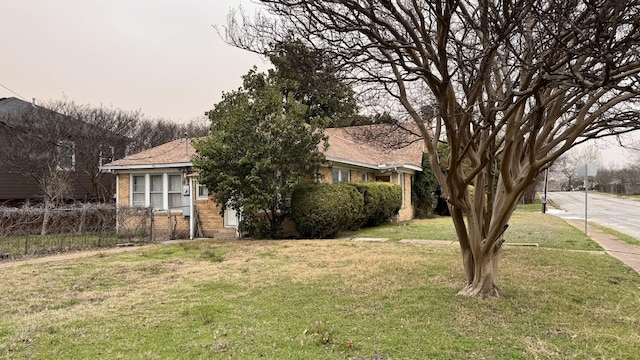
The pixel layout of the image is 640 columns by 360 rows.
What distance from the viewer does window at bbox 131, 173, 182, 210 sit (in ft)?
52.5

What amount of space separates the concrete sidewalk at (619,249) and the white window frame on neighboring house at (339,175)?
912cm

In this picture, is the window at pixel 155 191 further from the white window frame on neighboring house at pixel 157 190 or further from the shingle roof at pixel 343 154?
the shingle roof at pixel 343 154

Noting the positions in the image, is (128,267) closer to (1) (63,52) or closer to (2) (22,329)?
(2) (22,329)

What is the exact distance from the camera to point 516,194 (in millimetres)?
5707

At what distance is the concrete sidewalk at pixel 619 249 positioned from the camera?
9.49 metres

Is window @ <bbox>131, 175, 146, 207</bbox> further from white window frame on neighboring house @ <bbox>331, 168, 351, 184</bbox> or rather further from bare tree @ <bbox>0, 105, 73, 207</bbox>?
white window frame on neighboring house @ <bbox>331, 168, 351, 184</bbox>

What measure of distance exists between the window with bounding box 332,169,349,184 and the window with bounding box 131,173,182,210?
598cm

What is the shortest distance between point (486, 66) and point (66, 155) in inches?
769

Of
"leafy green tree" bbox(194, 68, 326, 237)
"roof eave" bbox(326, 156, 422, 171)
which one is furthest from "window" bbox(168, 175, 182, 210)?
"roof eave" bbox(326, 156, 422, 171)

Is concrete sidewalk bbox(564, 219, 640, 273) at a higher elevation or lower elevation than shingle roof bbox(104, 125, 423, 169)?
lower

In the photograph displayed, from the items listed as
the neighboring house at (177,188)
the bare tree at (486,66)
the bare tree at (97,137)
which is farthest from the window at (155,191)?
the bare tree at (486,66)

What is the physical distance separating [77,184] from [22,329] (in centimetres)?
1797

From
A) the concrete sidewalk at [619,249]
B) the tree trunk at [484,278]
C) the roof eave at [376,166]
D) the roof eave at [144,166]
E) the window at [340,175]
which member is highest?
the roof eave at [376,166]

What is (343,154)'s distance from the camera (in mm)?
18438
